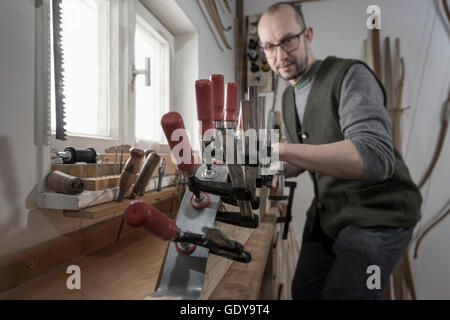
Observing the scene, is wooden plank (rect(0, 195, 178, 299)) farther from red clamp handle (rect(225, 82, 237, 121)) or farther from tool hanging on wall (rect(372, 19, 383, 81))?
tool hanging on wall (rect(372, 19, 383, 81))

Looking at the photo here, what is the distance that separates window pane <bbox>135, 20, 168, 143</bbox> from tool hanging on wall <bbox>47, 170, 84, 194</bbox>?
0.65 meters

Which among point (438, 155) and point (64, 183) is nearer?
point (64, 183)

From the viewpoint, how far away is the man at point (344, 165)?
644 mm

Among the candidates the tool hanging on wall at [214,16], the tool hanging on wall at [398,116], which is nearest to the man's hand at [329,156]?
the tool hanging on wall at [214,16]

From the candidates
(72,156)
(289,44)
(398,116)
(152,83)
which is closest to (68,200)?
(72,156)

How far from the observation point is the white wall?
6.30 ft

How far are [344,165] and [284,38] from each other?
0.55m

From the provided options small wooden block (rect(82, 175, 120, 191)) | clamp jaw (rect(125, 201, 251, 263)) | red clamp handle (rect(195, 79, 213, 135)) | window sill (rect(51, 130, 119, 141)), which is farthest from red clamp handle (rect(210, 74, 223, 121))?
window sill (rect(51, 130, 119, 141))

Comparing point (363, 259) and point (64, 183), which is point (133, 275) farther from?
point (363, 259)

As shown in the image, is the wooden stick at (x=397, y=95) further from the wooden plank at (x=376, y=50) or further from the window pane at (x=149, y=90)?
the window pane at (x=149, y=90)

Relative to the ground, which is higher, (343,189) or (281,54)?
(281,54)

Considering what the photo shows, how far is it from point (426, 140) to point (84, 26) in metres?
2.46

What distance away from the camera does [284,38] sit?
2.96 feet

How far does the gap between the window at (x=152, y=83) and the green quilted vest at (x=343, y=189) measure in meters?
0.78
